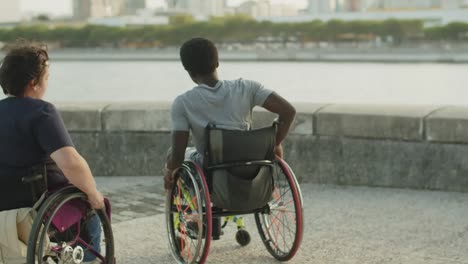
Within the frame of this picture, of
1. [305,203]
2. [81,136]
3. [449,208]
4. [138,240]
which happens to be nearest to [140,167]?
[81,136]

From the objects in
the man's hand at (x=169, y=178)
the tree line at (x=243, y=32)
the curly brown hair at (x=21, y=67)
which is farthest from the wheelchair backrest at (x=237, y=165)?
the tree line at (x=243, y=32)

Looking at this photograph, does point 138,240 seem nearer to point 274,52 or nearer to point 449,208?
point 449,208

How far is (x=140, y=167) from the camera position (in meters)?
6.93

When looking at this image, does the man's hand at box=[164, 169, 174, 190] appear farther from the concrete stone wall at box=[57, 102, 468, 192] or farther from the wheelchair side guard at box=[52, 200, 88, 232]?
→ the concrete stone wall at box=[57, 102, 468, 192]

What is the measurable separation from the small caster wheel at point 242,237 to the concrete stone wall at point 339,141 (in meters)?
1.99

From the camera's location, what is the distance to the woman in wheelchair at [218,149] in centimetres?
370

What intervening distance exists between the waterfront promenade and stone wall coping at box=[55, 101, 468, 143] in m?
0.43

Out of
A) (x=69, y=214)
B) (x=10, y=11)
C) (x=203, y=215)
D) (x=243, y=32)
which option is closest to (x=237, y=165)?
(x=203, y=215)

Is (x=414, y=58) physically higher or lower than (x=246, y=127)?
lower

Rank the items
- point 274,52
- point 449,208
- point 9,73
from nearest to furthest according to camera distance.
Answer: point 9,73 < point 449,208 < point 274,52

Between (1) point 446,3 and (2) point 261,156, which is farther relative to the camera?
(1) point 446,3

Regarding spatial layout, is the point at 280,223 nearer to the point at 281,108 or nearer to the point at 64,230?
the point at 281,108

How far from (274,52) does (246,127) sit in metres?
103

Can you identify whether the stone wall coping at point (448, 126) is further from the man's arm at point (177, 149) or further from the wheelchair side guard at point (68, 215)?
the wheelchair side guard at point (68, 215)
